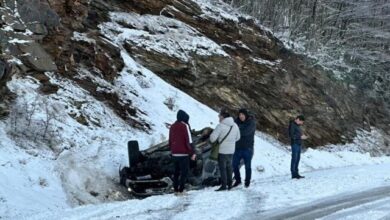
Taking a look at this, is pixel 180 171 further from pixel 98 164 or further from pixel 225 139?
pixel 98 164

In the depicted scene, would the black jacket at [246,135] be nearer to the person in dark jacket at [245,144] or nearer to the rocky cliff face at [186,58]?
the person in dark jacket at [245,144]

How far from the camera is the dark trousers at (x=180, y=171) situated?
1041 centimetres

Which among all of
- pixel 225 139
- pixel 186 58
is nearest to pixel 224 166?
pixel 225 139

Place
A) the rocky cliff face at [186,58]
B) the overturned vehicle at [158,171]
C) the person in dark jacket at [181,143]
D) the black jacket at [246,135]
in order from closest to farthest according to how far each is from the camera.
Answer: the person in dark jacket at [181,143] < the overturned vehicle at [158,171] < the black jacket at [246,135] < the rocky cliff face at [186,58]

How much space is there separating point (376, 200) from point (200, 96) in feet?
34.2

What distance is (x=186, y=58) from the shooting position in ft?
68.3

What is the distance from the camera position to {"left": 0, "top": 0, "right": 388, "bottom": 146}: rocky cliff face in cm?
1404

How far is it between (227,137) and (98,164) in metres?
3.21

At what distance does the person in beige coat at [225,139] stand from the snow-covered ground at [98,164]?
1.80 feet

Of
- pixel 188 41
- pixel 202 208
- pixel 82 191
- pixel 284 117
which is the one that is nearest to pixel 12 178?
pixel 82 191

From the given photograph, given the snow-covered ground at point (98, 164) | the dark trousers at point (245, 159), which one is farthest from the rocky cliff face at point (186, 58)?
the dark trousers at point (245, 159)

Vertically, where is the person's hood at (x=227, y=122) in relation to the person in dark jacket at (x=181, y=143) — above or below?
above

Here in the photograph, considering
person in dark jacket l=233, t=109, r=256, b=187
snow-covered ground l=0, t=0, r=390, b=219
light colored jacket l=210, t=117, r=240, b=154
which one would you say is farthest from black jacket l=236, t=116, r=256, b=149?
snow-covered ground l=0, t=0, r=390, b=219

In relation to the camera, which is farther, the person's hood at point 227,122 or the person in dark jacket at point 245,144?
the person in dark jacket at point 245,144
